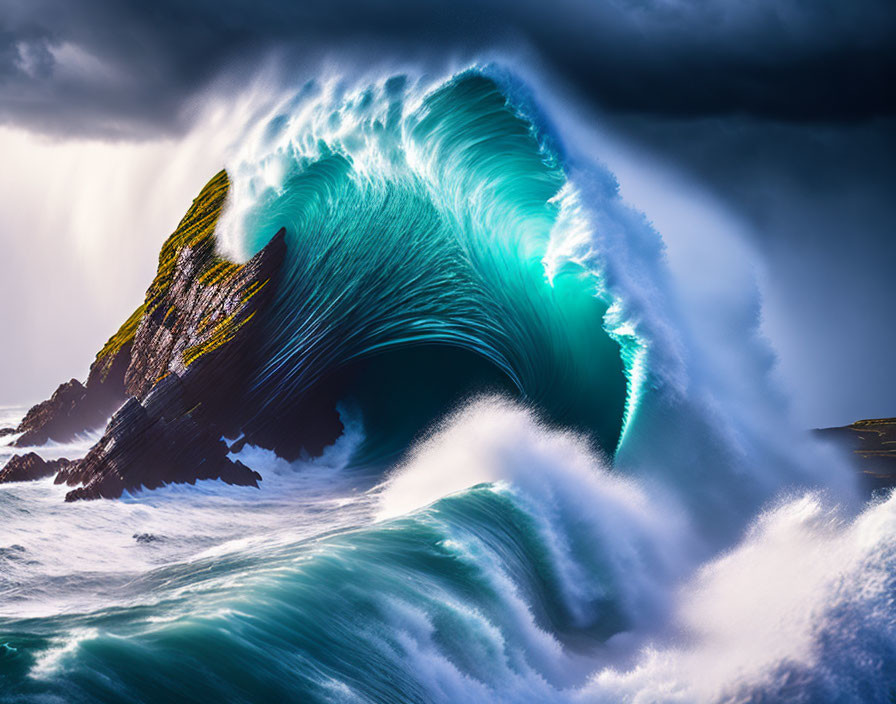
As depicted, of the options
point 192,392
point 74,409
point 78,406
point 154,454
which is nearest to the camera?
point 154,454

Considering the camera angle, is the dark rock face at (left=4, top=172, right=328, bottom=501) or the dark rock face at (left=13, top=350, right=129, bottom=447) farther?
the dark rock face at (left=13, top=350, right=129, bottom=447)

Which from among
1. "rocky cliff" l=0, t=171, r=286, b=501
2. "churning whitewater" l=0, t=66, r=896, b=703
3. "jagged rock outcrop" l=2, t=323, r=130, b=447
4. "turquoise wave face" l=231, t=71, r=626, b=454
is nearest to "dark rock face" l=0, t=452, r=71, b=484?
"rocky cliff" l=0, t=171, r=286, b=501

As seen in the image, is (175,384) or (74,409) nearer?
(175,384)

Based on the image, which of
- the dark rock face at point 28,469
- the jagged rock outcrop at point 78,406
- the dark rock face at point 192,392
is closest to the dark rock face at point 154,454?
the dark rock face at point 192,392

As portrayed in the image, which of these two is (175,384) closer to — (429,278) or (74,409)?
(429,278)

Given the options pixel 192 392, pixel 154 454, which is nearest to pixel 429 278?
pixel 192 392

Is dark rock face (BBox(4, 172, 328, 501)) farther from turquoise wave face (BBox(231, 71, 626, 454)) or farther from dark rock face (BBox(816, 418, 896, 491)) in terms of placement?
dark rock face (BBox(816, 418, 896, 491))
